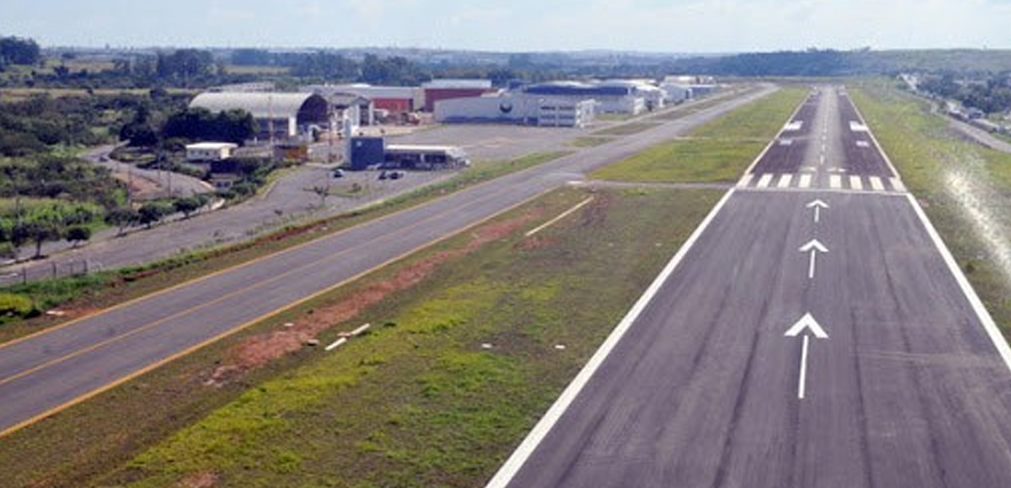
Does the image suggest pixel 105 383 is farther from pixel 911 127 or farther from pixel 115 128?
pixel 911 127

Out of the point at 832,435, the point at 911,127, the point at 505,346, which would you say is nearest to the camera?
the point at 832,435

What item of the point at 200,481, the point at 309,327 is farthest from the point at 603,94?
the point at 200,481

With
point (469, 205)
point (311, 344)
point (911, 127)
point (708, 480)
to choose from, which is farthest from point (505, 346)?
point (911, 127)

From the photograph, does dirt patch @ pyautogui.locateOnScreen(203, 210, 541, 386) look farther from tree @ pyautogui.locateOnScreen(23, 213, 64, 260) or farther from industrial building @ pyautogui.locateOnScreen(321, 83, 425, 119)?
industrial building @ pyautogui.locateOnScreen(321, 83, 425, 119)

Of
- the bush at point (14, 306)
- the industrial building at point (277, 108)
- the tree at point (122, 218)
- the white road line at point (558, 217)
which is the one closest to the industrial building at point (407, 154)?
the white road line at point (558, 217)

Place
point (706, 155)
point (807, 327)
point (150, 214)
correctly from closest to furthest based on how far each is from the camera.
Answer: point (807, 327) < point (150, 214) < point (706, 155)

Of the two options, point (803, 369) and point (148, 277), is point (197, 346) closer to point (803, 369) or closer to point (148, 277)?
point (148, 277)

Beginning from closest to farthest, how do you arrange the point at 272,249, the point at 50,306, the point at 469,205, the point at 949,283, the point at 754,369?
the point at 754,369 < the point at 50,306 < the point at 949,283 < the point at 272,249 < the point at 469,205

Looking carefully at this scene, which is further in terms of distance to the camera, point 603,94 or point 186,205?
point 603,94
